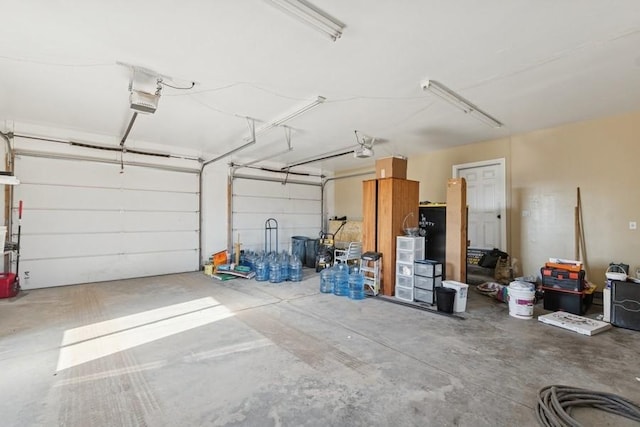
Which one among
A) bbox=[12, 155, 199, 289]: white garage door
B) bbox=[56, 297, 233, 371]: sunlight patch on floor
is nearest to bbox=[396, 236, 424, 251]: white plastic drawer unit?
bbox=[56, 297, 233, 371]: sunlight patch on floor

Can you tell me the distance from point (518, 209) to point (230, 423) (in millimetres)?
5976

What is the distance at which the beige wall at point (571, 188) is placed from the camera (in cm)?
446

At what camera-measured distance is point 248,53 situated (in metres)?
2.94

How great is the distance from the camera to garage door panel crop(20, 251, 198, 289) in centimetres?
527

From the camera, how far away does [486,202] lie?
6152 mm

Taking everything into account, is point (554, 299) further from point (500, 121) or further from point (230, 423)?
point (230, 423)

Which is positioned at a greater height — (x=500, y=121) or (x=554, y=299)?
(x=500, y=121)

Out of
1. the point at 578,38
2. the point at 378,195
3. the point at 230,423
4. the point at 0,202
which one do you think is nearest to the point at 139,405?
the point at 230,423

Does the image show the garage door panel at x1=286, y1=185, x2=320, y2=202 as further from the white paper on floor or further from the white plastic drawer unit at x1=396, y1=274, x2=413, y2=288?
the white paper on floor

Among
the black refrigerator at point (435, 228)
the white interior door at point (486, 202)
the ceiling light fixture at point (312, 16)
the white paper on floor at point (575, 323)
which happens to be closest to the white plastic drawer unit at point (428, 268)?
the white paper on floor at point (575, 323)

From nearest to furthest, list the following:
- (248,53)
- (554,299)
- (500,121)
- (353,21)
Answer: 1. (353,21)
2. (248,53)
3. (554,299)
4. (500,121)

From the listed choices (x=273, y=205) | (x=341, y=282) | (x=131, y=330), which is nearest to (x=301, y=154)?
(x=273, y=205)

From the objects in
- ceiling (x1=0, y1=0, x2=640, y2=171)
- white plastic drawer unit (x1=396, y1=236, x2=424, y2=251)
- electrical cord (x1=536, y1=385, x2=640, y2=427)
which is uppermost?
ceiling (x1=0, y1=0, x2=640, y2=171)

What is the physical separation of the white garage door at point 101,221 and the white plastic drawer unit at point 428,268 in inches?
204
